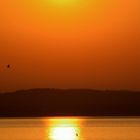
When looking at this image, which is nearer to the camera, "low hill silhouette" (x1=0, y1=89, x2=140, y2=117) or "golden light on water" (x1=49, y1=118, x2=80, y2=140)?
"golden light on water" (x1=49, y1=118, x2=80, y2=140)

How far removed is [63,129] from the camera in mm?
2350

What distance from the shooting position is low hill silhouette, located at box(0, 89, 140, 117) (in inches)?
102

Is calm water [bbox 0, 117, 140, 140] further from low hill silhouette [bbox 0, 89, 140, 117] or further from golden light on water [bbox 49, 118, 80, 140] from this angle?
low hill silhouette [bbox 0, 89, 140, 117]

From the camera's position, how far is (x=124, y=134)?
2.32 meters

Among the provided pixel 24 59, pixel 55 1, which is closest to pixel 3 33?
pixel 24 59

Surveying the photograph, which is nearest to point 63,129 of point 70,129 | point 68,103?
point 70,129

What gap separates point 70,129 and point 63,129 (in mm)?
40

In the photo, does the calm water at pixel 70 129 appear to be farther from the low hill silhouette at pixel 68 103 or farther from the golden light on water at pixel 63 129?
the low hill silhouette at pixel 68 103

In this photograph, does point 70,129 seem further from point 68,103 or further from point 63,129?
point 68,103

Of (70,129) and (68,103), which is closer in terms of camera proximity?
(70,129)

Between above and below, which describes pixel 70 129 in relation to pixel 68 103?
below

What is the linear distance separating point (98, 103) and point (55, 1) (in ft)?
2.31

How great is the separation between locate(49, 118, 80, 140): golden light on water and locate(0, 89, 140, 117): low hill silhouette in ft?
0.35

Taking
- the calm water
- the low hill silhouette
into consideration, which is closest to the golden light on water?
the calm water
